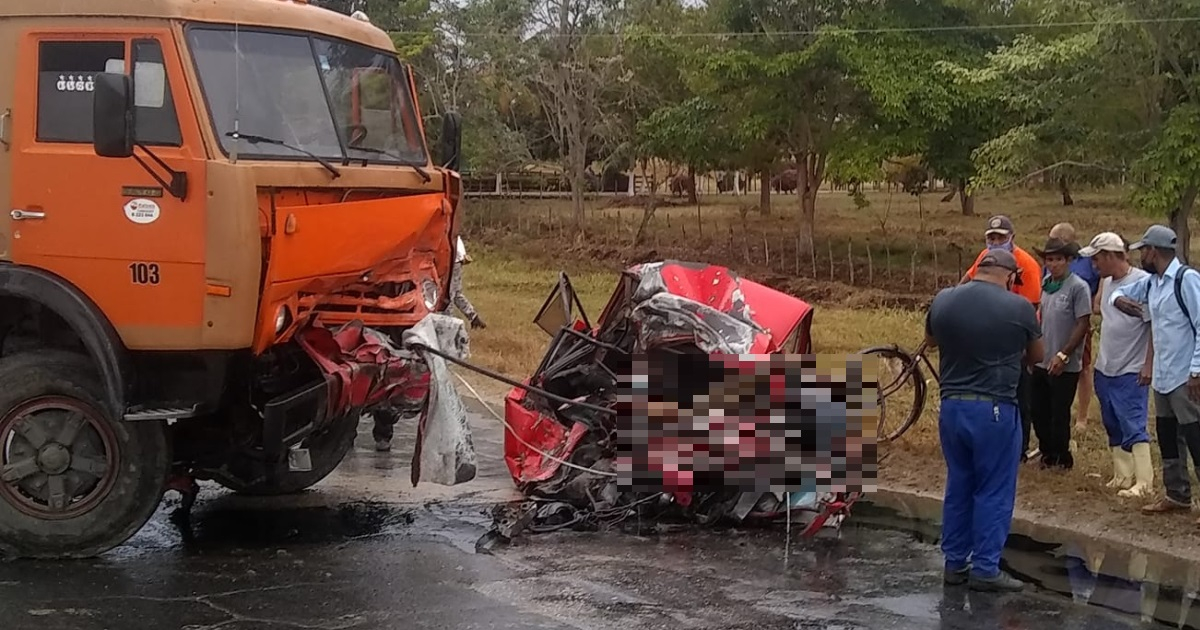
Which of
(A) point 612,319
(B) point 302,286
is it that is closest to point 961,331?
(A) point 612,319

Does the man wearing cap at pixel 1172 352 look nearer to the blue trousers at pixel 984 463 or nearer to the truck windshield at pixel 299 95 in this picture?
the blue trousers at pixel 984 463

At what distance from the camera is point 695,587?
6375mm

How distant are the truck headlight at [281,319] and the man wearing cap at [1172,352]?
5.10 m

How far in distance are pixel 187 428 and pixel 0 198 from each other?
1.65 metres

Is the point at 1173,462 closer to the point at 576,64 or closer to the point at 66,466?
the point at 66,466

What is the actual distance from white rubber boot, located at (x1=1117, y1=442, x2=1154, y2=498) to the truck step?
19.3 feet

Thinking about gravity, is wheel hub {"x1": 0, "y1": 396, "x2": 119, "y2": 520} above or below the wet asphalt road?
above

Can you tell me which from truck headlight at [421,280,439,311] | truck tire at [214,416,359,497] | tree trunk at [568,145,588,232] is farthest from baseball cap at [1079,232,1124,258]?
tree trunk at [568,145,588,232]

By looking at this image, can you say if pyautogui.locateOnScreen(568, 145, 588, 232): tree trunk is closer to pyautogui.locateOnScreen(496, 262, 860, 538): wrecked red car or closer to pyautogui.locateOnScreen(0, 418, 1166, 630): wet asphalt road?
pyautogui.locateOnScreen(496, 262, 860, 538): wrecked red car

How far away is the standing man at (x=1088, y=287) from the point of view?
8.62m

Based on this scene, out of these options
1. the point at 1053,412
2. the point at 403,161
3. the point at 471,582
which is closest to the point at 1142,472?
the point at 1053,412

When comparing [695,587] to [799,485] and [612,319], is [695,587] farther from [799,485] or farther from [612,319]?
[612,319]

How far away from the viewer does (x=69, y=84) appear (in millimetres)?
6500

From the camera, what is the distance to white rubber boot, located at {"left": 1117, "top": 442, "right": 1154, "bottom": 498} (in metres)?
7.99
